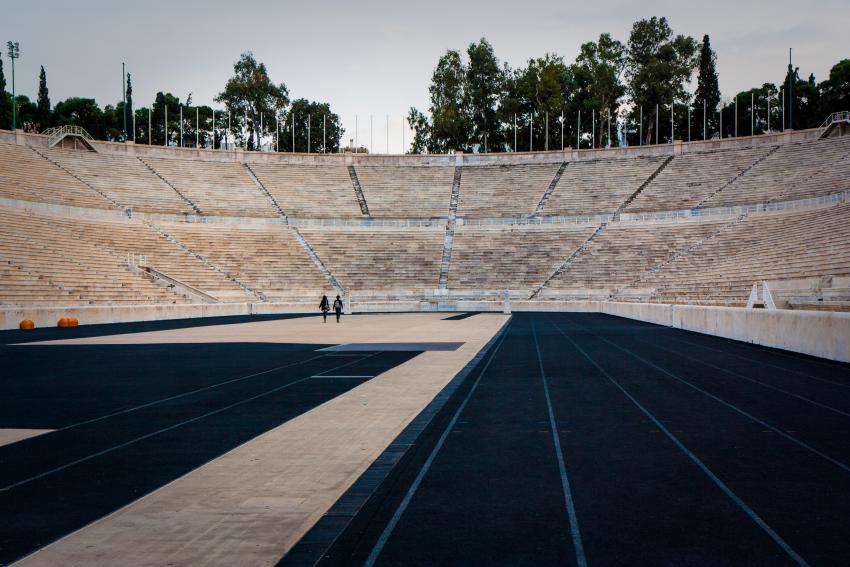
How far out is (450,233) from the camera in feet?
212

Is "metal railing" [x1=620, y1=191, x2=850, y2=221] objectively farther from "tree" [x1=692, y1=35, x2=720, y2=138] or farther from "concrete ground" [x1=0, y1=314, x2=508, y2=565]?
"concrete ground" [x1=0, y1=314, x2=508, y2=565]

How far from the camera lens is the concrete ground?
206 inches

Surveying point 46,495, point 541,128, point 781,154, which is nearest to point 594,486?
point 46,495

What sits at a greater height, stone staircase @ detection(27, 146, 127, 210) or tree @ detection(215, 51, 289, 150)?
tree @ detection(215, 51, 289, 150)

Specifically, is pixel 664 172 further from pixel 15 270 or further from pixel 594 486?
pixel 594 486

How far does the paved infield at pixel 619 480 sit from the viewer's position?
5016mm

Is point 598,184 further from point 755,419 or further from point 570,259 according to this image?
point 755,419

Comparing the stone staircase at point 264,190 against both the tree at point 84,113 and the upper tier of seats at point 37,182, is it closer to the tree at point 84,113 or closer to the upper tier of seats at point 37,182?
the upper tier of seats at point 37,182

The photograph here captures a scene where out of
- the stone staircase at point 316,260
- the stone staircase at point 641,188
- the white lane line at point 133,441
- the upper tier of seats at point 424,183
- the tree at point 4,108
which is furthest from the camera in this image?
the tree at point 4,108

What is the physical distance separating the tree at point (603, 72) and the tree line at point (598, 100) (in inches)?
4.9

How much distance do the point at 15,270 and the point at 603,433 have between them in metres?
38.4

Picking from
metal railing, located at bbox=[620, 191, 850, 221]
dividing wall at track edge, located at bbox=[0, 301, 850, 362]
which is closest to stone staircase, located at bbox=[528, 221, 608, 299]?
metal railing, located at bbox=[620, 191, 850, 221]

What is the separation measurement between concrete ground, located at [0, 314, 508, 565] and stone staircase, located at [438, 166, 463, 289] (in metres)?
39.9

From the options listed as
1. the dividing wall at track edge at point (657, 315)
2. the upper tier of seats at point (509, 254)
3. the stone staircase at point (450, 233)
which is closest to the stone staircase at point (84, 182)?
the dividing wall at track edge at point (657, 315)
